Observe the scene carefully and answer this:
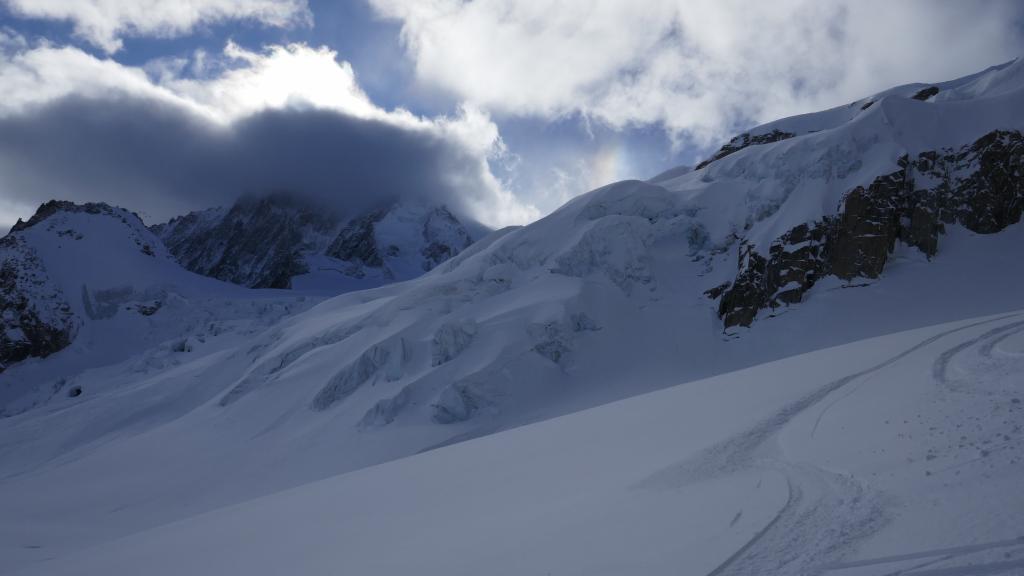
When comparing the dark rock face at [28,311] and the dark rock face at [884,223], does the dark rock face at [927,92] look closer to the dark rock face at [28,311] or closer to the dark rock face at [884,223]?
the dark rock face at [884,223]

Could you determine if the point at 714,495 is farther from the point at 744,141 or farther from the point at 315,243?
the point at 315,243

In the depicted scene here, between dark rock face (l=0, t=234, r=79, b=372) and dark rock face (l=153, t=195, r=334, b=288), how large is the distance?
79356mm

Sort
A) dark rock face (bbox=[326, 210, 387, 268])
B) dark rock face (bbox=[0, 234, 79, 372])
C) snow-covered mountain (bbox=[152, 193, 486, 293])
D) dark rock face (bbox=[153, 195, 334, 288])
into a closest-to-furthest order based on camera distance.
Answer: dark rock face (bbox=[0, 234, 79, 372]) → snow-covered mountain (bbox=[152, 193, 486, 293]) → dark rock face (bbox=[326, 210, 387, 268]) → dark rock face (bbox=[153, 195, 334, 288])

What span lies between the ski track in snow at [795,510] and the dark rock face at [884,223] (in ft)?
88.4

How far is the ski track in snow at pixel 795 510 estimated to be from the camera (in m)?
5.02

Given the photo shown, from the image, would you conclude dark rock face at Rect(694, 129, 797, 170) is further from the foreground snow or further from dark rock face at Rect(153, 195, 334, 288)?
dark rock face at Rect(153, 195, 334, 288)

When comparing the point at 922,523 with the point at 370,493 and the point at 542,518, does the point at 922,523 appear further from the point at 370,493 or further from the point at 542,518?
the point at 370,493

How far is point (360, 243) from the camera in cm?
14288

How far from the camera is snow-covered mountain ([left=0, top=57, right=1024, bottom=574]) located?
7363 mm

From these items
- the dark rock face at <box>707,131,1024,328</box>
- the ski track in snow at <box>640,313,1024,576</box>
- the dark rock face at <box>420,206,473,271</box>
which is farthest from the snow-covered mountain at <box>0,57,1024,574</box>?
the dark rock face at <box>420,206,473,271</box>

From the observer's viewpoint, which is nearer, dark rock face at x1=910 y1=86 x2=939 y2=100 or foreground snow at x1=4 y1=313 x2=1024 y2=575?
foreground snow at x1=4 y1=313 x2=1024 y2=575

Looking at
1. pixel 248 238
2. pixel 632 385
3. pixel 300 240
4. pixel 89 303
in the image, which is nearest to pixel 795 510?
pixel 632 385

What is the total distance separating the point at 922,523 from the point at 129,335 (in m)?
88.4

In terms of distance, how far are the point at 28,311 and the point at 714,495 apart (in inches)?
3747
